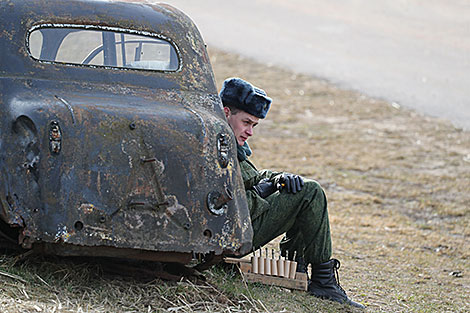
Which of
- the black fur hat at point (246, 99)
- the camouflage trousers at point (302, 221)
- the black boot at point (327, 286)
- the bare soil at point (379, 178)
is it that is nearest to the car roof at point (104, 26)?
the black fur hat at point (246, 99)

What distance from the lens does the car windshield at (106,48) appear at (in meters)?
4.95

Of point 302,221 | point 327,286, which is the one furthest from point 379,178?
point 302,221

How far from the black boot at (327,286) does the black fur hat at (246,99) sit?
109cm

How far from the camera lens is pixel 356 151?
10.5 m

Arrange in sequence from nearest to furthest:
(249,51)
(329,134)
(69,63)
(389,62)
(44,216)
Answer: (44,216) → (69,63) → (329,134) → (389,62) → (249,51)

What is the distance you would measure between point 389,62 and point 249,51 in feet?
8.91

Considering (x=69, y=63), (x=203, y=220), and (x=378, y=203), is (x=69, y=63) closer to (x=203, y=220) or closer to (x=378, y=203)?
(x=203, y=220)

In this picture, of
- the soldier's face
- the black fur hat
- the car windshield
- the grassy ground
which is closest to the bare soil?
A: the grassy ground

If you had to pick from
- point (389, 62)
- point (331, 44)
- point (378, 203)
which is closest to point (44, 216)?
point (378, 203)

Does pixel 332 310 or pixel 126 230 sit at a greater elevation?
pixel 126 230

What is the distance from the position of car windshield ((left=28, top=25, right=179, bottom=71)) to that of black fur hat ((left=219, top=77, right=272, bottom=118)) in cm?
45

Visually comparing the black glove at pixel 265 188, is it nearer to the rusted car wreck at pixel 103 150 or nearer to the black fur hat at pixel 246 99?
the black fur hat at pixel 246 99

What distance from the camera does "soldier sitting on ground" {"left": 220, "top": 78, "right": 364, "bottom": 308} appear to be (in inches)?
204

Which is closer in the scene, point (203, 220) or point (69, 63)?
point (203, 220)
